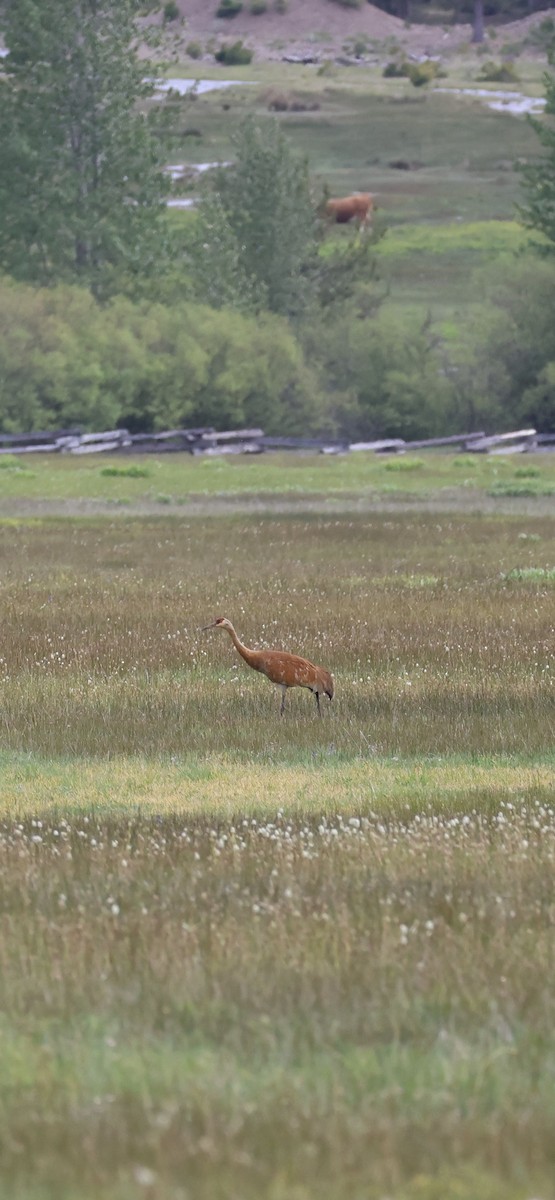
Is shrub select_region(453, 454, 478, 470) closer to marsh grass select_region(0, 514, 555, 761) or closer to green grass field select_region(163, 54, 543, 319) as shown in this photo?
marsh grass select_region(0, 514, 555, 761)

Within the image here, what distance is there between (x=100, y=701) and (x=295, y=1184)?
11.0m

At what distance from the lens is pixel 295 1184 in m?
4.89

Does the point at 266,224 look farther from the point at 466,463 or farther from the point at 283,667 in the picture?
the point at 283,667

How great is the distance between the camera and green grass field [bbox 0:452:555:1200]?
5.20 metres

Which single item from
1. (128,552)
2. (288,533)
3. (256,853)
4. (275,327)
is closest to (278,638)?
(256,853)

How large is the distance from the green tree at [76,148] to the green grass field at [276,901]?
56791 millimetres

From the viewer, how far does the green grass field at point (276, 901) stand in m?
5.20

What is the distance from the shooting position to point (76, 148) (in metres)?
77.6

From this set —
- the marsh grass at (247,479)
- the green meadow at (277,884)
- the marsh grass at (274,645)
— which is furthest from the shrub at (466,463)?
the green meadow at (277,884)

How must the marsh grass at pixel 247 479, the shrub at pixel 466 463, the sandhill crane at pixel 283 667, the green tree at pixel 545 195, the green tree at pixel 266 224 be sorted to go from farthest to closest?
the green tree at pixel 545 195 → the green tree at pixel 266 224 → the shrub at pixel 466 463 → the marsh grass at pixel 247 479 → the sandhill crane at pixel 283 667

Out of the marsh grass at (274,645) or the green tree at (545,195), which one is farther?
the green tree at (545,195)

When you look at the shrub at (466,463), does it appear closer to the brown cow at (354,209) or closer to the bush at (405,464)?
the bush at (405,464)

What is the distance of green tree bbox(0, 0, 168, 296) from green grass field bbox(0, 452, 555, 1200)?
56.8 m

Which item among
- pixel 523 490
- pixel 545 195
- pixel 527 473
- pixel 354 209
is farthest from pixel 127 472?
pixel 354 209
